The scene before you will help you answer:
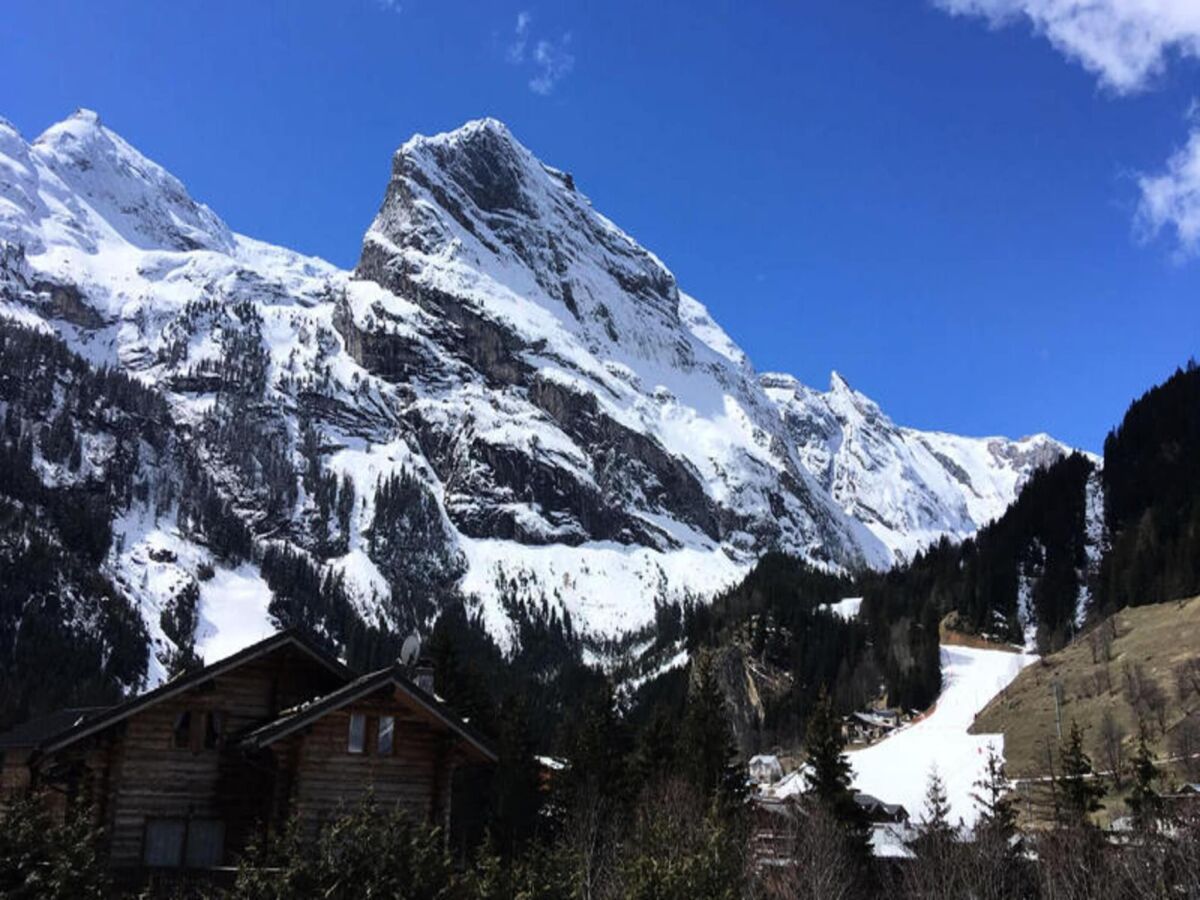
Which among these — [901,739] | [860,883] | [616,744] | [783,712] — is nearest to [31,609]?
[783,712]

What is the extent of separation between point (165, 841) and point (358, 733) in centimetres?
477

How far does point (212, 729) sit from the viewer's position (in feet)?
85.1

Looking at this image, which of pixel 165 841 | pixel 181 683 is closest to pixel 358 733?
pixel 181 683

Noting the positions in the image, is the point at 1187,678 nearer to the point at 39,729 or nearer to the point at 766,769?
the point at 766,769

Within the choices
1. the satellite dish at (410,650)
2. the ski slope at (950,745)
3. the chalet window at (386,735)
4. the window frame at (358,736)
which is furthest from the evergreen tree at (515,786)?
the window frame at (358,736)

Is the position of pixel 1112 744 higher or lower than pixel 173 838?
higher

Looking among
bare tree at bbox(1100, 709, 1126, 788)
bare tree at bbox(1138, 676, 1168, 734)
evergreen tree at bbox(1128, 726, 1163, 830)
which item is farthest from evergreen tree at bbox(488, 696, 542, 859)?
bare tree at bbox(1138, 676, 1168, 734)

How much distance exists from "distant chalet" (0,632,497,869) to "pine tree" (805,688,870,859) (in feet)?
82.9

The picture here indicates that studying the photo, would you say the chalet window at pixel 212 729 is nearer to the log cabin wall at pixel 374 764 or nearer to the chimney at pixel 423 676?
the log cabin wall at pixel 374 764

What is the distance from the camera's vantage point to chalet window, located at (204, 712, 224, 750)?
25.8 m

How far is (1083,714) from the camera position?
311 ft

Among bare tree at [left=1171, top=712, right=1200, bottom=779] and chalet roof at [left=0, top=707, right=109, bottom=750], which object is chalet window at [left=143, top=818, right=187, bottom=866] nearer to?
chalet roof at [left=0, top=707, right=109, bottom=750]

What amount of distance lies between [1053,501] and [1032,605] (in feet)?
81.2

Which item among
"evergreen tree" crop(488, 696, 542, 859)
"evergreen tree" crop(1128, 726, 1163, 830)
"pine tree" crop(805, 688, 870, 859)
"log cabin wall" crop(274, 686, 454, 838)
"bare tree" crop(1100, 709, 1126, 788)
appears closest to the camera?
"log cabin wall" crop(274, 686, 454, 838)
